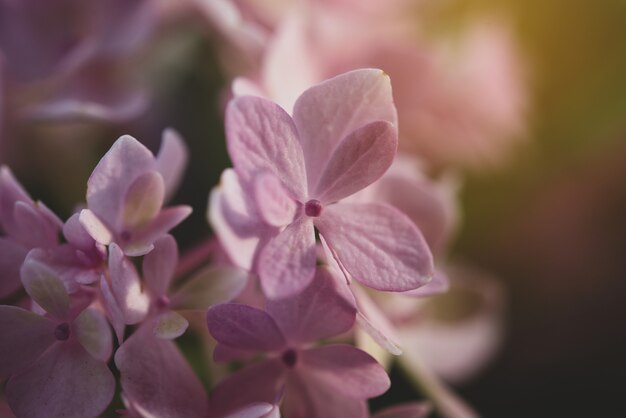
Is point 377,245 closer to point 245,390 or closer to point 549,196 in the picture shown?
point 245,390

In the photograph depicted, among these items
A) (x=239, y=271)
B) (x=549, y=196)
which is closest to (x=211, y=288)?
(x=239, y=271)

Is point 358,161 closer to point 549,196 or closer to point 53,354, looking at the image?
point 53,354

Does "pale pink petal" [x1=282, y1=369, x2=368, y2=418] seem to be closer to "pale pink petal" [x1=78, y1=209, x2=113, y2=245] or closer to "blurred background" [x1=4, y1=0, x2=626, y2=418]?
"pale pink petal" [x1=78, y1=209, x2=113, y2=245]

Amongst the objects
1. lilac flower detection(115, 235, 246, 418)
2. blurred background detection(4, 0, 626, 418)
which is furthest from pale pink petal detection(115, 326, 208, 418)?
blurred background detection(4, 0, 626, 418)

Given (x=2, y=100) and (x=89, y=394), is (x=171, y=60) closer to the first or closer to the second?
(x=2, y=100)


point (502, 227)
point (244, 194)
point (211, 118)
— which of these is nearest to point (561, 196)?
point (502, 227)

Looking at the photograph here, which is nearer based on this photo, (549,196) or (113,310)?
(113,310)
